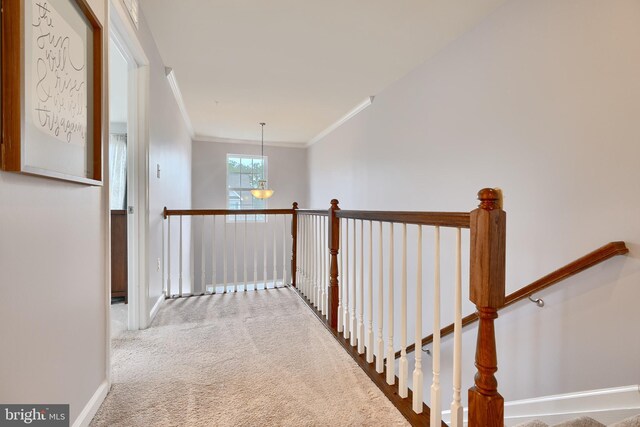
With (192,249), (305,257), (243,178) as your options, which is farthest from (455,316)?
(243,178)

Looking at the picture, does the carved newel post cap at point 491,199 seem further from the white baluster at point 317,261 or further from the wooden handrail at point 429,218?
the white baluster at point 317,261

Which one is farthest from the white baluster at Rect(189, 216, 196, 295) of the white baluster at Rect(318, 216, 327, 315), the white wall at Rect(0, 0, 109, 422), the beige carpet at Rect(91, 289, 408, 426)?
the white wall at Rect(0, 0, 109, 422)

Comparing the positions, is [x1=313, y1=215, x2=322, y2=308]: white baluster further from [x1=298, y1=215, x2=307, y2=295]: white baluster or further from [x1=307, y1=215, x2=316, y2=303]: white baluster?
[x1=298, y1=215, x2=307, y2=295]: white baluster

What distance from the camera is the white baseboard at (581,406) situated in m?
1.34

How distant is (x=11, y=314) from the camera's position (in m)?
0.80

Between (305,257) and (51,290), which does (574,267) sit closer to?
(305,257)

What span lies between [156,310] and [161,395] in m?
1.21

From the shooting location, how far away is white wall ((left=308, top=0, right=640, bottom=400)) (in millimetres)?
1479

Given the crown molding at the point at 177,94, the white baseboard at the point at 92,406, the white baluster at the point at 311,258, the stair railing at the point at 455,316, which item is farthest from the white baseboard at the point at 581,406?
the crown molding at the point at 177,94

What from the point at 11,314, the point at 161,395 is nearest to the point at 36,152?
the point at 11,314

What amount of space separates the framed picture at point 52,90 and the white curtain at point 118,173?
2.64m

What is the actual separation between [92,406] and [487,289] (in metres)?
1.58

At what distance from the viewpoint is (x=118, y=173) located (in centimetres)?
382

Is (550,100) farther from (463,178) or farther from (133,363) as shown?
(133,363)
